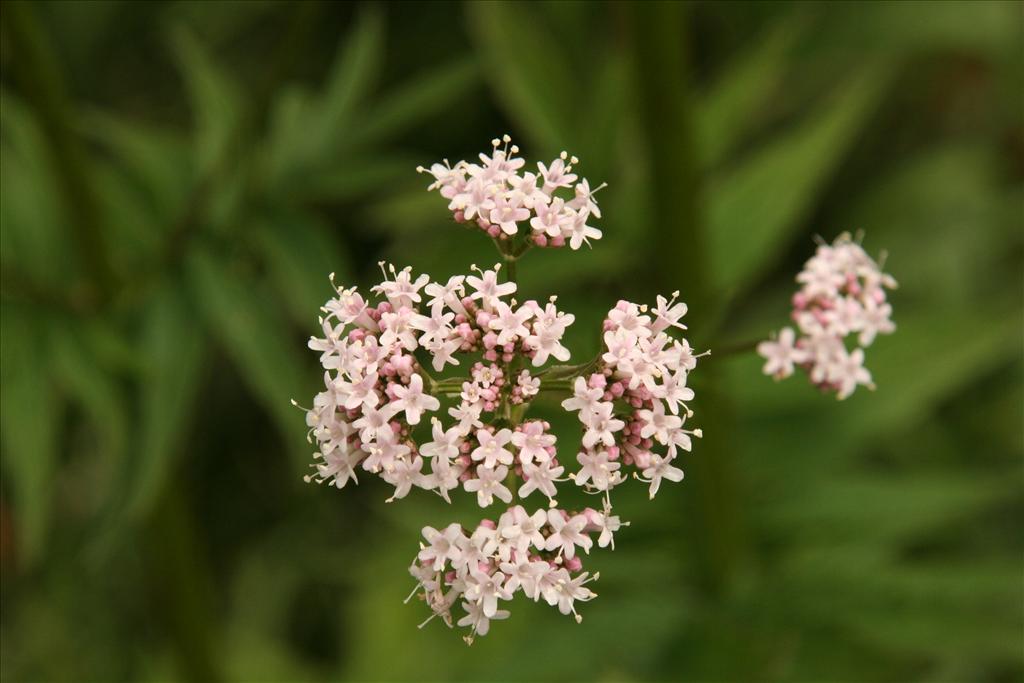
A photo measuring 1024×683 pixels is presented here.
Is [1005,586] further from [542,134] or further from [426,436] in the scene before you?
[542,134]

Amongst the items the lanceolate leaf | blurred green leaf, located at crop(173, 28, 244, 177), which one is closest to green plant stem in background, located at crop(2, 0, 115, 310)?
blurred green leaf, located at crop(173, 28, 244, 177)

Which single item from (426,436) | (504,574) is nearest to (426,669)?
(426,436)

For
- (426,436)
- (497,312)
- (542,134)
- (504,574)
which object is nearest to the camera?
(504,574)

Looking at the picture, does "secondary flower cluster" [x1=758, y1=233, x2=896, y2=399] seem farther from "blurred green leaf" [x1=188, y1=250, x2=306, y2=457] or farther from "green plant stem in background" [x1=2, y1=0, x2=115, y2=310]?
"green plant stem in background" [x1=2, y1=0, x2=115, y2=310]

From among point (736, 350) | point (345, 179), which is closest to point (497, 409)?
point (736, 350)

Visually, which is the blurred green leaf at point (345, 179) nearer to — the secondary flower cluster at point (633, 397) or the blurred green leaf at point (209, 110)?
the blurred green leaf at point (209, 110)
